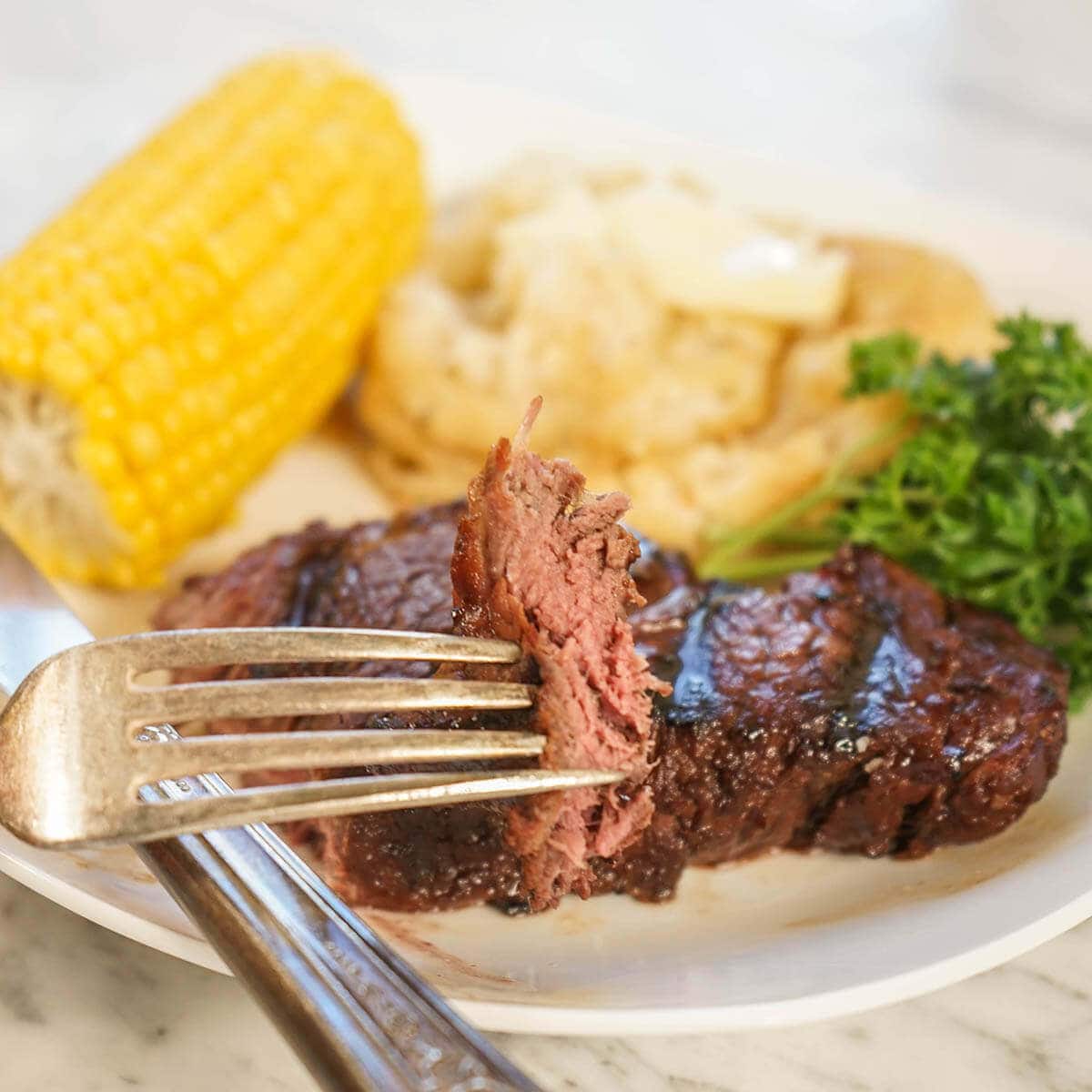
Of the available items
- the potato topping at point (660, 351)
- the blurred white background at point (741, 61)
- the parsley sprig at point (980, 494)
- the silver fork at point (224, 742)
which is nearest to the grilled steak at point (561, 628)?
the silver fork at point (224, 742)

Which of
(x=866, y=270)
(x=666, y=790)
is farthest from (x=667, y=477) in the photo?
(x=666, y=790)

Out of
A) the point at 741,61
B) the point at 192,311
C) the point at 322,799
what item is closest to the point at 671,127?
the point at 741,61

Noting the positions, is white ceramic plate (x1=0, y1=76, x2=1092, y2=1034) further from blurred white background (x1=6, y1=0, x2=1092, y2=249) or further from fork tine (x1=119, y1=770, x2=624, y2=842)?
blurred white background (x1=6, y1=0, x2=1092, y2=249)

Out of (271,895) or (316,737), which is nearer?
(316,737)

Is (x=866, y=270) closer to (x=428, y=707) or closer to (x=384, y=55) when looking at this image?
(x=428, y=707)

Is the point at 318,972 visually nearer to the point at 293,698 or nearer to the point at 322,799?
the point at 322,799

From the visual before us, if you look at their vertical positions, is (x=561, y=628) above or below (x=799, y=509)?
above
